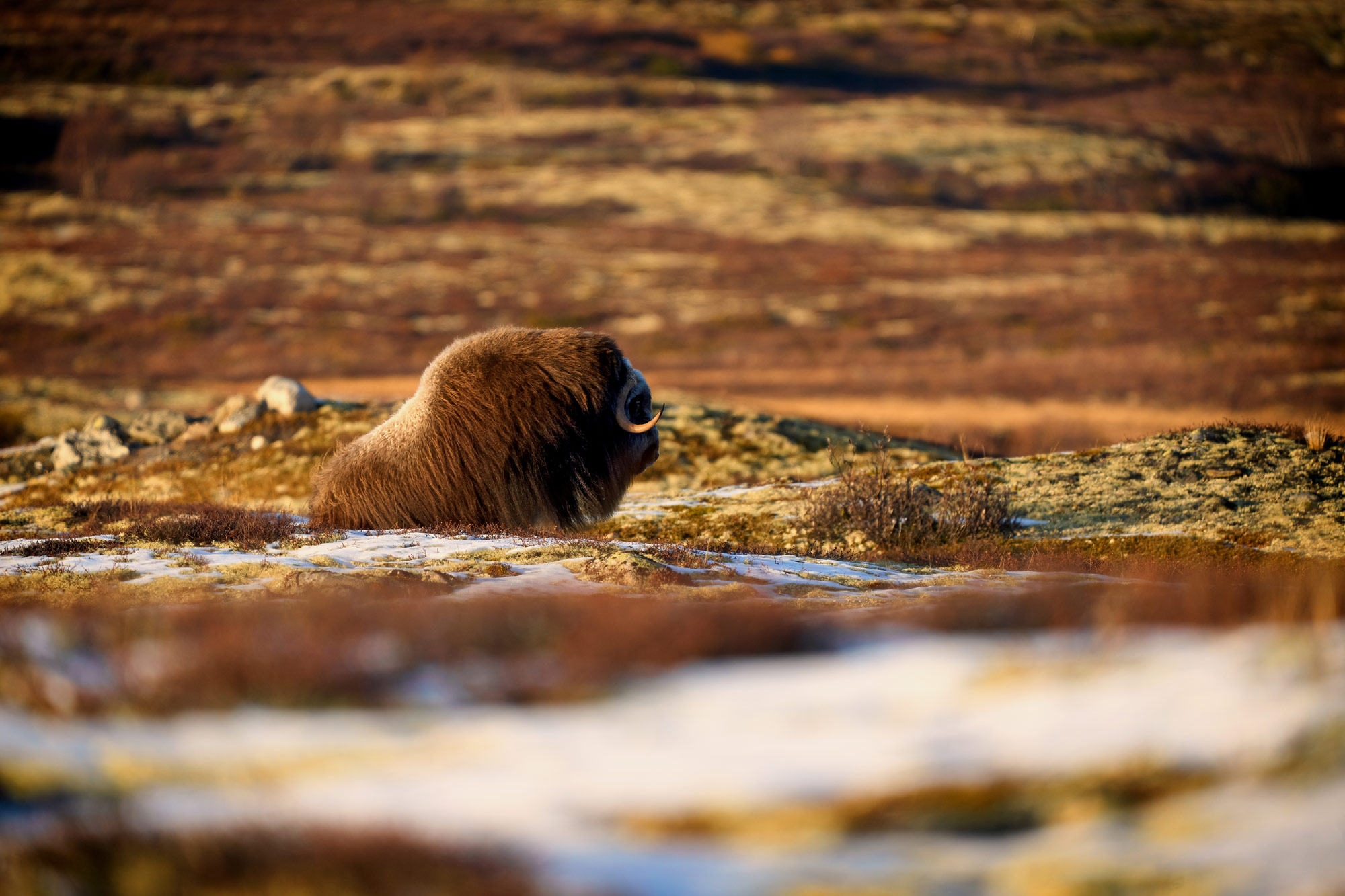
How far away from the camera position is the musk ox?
9.73 metres

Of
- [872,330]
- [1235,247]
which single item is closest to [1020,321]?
[872,330]

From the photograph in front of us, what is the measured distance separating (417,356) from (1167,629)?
34.0 meters

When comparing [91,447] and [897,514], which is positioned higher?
[897,514]

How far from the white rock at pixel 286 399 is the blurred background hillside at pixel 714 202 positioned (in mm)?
10031

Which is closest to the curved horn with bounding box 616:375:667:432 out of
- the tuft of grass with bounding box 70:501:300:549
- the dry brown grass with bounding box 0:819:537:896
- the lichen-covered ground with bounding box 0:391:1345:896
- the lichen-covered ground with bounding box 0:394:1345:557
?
the lichen-covered ground with bounding box 0:394:1345:557

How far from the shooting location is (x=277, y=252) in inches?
1940

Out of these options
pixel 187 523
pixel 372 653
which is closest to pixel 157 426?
pixel 187 523

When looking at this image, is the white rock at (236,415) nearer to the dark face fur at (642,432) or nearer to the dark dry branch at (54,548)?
the dark dry branch at (54,548)

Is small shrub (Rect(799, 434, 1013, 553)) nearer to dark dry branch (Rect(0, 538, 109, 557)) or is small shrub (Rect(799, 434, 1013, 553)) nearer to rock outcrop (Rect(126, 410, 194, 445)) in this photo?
dark dry branch (Rect(0, 538, 109, 557))

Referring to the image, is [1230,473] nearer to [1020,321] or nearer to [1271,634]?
[1271,634]

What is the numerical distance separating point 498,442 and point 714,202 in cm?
5421

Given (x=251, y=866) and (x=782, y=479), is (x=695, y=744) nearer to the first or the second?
(x=251, y=866)

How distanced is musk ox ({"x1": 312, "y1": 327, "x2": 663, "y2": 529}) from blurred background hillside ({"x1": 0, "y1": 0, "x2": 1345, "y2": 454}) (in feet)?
21.2

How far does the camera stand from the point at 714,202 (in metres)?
61.8
